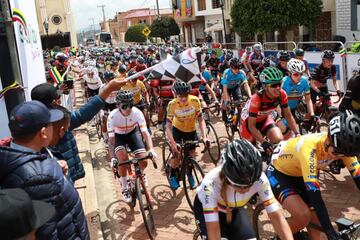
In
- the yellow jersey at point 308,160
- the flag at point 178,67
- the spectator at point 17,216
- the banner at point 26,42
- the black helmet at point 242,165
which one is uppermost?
the banner at point 26,42

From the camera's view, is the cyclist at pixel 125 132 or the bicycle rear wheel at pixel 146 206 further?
the cyclist at pixel 125 132

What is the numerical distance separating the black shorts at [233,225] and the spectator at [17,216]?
175cm

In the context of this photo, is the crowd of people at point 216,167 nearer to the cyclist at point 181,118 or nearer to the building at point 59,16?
the cyclist at point 181,118

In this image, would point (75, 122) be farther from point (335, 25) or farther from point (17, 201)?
point (335, 25)

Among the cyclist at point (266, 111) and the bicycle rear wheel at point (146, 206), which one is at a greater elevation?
the cyclist at point (266, 111)

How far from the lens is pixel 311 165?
3.59 m

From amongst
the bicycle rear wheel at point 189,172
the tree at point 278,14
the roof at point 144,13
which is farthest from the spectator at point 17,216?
the roof at point 144,13

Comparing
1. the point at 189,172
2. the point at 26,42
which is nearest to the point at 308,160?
the point at 189,172

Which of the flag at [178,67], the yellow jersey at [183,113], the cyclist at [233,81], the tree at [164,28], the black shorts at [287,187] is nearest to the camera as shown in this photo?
the black shorts at [287,187]

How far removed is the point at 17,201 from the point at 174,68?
3045mm

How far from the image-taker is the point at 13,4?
4.75m

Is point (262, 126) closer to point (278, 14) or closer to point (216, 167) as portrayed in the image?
point (216, 167)

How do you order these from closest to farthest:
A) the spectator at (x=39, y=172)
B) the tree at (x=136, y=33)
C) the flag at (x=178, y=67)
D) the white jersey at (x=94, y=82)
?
the spectator at (x=39, y=172), the flag at (x=178, y=67), the white jersey at (x=94, y=82), the tree at (x=136, y=33)

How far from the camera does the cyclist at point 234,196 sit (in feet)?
10.2
